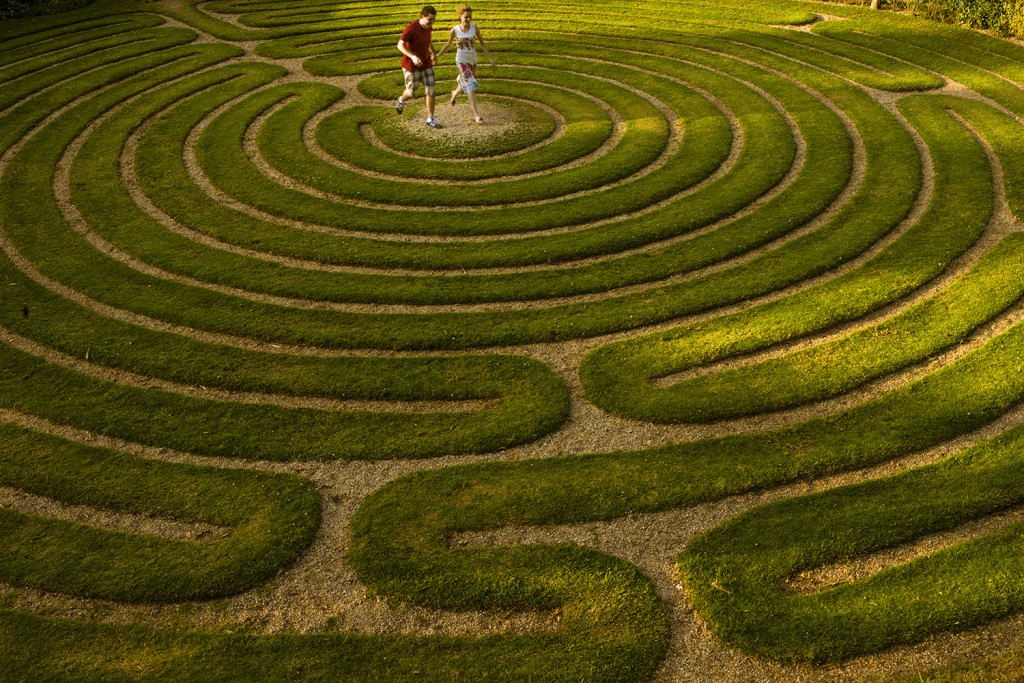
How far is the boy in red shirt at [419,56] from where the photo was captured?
25.0 metres

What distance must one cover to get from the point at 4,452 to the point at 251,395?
3.73 meters

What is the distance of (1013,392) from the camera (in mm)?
15008

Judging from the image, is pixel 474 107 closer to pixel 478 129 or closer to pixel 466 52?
pixel 478 129

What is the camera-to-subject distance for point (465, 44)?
2527 centimetres

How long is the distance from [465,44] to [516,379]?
494 inches

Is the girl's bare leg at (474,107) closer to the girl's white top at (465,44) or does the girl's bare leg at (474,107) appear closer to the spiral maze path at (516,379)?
the spiral maze path at (516,379)

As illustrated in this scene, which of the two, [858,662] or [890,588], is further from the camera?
[890,588]

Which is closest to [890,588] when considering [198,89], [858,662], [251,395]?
[858,662]

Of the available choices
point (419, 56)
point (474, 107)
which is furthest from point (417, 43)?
point (474, 107)

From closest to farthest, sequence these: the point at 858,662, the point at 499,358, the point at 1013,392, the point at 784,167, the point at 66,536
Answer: the point at 858,662 < the point at 66,536 < the point at 1013,392 < the point at 499,358 < the point at 784,167

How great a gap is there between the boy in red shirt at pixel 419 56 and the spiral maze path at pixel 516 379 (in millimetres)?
1194

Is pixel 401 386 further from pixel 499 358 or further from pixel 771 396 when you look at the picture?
pixel 771 396

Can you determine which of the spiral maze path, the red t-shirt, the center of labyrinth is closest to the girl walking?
the red t-shirt

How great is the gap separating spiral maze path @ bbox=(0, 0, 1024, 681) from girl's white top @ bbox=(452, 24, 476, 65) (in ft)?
6.54
